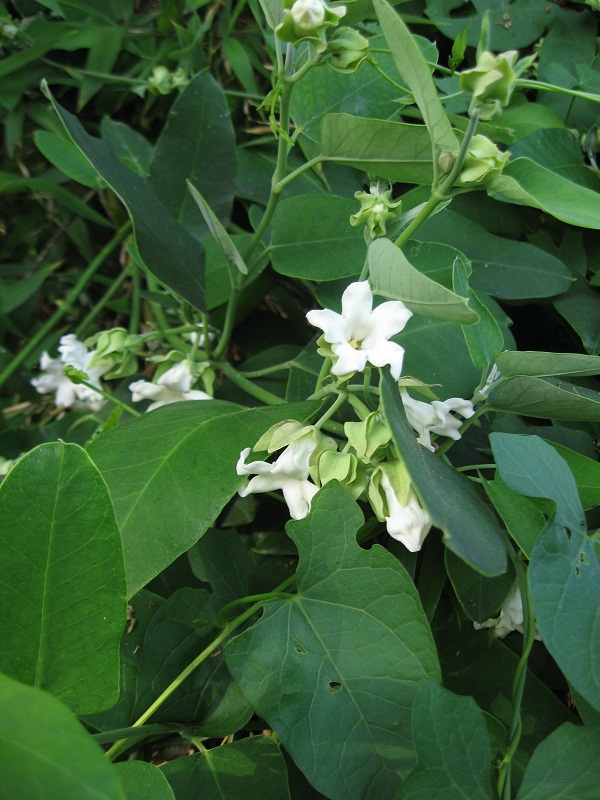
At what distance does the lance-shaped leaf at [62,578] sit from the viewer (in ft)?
1.40

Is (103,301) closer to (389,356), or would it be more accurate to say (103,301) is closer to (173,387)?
(173,387)

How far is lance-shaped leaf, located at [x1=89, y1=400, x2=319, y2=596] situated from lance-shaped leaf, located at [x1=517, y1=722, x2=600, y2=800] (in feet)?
0.94

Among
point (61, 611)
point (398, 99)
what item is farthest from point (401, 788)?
point (398, 99)

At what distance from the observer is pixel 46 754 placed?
30 centimetres

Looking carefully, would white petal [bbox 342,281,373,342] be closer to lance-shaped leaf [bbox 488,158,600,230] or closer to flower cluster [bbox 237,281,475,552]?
flower cluster [bbox 237,281,475,552]

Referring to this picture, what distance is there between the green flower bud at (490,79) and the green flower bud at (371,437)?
0.21 meters

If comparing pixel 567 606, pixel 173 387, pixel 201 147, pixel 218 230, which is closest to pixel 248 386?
pixel 173 387

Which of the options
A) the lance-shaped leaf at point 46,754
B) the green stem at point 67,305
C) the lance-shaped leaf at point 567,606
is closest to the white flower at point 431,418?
the lance-shaped leaf at point 567,606

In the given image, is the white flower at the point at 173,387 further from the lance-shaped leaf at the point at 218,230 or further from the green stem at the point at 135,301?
the green stem at the point at 135,301

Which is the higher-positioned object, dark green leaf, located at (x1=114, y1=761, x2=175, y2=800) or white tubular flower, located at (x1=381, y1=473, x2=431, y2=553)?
white tubular flower, located at (x1=381, y1=473, x2=431, y2=553)

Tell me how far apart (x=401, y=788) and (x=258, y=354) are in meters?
0.50

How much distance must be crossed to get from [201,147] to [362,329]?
41 centimetres

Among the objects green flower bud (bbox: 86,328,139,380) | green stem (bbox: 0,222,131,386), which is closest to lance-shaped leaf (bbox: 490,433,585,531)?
green flower bud (bbox: 86,328,139,380)

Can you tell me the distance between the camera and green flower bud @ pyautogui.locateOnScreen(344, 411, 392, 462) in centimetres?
49
